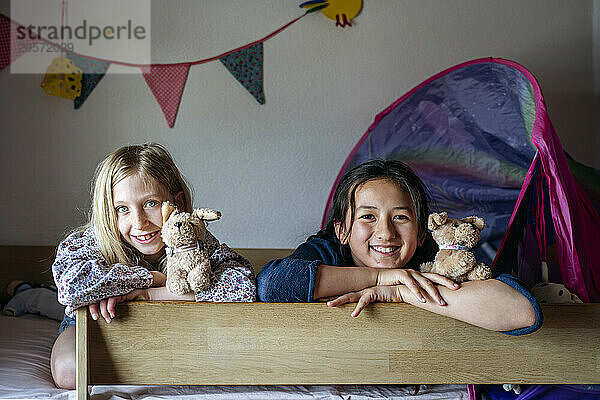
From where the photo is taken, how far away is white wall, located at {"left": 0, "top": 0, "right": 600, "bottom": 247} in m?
2.68

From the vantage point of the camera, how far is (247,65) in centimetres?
270

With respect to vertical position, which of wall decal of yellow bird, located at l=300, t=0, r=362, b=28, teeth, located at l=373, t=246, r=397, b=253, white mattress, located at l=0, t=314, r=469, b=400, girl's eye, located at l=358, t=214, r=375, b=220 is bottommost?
white mattress, located at l=0, t=314, r=469, b=400

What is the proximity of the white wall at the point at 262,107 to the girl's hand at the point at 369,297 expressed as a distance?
1479mm

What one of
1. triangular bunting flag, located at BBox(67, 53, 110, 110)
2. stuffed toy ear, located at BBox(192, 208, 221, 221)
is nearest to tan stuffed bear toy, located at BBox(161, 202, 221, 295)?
stuffed toy ear, located at BBox(192, 208, 221, 221)

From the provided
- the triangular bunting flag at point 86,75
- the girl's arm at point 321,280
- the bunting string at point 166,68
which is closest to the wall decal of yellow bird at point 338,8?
the bunting string at point 166,68

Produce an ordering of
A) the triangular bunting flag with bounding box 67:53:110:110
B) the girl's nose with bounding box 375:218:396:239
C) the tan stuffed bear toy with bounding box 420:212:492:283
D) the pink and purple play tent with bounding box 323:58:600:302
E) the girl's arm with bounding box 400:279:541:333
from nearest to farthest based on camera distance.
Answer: the girl's arm with bounding box 400:279:541:333
the tan stuffed bear toy with bounding box 420:212:492:283
the girl's nose with bounding box 375:218:396:239
the pink and purple play tent with bounding box 323:58:600:302
the triangular bunting flag with bounding box 67:53:110:110

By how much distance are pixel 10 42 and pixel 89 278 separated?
1869 mm

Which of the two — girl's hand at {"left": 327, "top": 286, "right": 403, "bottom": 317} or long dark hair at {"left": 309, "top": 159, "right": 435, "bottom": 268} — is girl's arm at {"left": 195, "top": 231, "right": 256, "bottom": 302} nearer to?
girl's hand at {"left": 327, "top": 286, "right": 403, "bottom": 317}

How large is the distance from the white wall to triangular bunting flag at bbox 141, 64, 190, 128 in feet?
0.10

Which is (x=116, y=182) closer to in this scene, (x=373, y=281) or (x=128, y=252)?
(x=128, y=252)

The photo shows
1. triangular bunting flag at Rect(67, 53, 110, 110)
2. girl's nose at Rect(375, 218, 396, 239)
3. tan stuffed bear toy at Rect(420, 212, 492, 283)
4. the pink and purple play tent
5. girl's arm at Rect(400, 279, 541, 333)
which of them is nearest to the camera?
girl's arm at Rect(400, 279, 541, 333)

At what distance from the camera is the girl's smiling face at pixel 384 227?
1390 mm

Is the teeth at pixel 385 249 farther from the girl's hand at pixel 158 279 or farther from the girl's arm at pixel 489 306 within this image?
the girl's hand at pixel 158 279

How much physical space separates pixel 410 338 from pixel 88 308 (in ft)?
1.95
